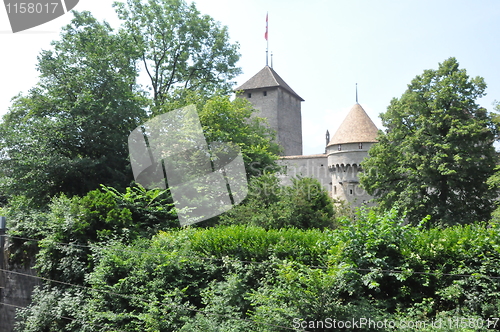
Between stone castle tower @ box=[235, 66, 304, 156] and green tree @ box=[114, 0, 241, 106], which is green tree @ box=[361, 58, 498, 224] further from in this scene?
stone castle tower @ box=[235, 66, 304, 156]

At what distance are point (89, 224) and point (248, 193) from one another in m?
6.41

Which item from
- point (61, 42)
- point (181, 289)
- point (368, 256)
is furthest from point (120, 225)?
point (61, 42)

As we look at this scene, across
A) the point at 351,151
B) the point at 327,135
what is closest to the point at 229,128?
the point at 351,151

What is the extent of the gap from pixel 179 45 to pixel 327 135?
2931 cm

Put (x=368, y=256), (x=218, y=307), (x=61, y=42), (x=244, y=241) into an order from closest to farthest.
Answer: (x=368, y=256), (x=218, y=307), (x=244, y=241), (x=61, y=42)

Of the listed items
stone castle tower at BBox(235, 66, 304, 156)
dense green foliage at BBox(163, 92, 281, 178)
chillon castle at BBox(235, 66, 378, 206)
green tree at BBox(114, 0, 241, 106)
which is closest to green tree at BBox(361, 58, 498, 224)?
chillon castle at BBox(235, 66, 378, 206)

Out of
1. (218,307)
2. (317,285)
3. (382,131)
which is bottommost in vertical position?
(218,307)

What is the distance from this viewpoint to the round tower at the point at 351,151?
33.2 metres

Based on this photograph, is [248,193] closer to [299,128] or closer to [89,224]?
[89,224]

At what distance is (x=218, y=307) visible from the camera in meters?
8.41

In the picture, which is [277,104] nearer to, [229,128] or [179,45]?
[179,45]

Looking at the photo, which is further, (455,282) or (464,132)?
(464,132)

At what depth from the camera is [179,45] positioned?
25.9 meters

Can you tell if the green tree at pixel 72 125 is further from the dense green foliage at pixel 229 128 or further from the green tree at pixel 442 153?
the green tree at pixel 442 153
